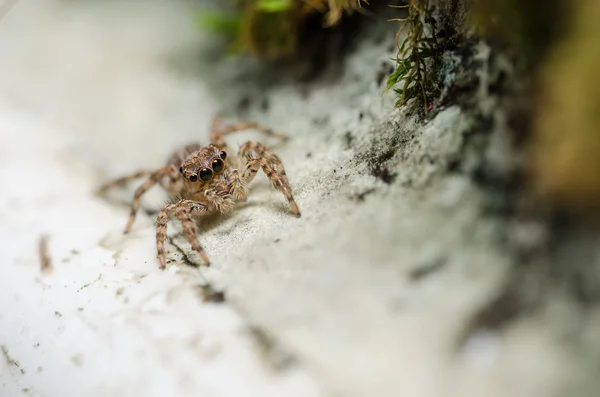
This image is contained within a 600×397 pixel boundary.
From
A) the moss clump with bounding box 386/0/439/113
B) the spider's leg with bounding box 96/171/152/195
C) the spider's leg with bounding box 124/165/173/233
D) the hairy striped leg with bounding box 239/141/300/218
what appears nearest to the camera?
the moss clump with bounding box 386/0/439/113

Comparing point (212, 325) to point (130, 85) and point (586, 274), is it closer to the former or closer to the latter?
point (586, 274)

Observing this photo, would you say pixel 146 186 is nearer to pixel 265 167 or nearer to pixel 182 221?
pixel 182 221

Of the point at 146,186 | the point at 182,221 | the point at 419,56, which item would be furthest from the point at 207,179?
the point at 419,56

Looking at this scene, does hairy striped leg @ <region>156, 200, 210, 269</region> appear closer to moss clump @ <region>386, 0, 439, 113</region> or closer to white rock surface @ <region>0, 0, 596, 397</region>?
white rock surface @ <region>0, 0, 596, 397</region>

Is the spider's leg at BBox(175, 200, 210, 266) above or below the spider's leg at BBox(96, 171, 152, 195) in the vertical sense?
below

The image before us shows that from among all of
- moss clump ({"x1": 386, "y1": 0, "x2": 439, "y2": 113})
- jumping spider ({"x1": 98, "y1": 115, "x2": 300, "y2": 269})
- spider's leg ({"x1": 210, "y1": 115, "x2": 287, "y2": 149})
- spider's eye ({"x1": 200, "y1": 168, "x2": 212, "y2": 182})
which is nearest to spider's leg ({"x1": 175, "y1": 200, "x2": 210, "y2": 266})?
jumping spider ({"x1": 98, "y1": 115, "x2": 300, "y2": 269})

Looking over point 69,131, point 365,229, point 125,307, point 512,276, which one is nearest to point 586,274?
point 512,276

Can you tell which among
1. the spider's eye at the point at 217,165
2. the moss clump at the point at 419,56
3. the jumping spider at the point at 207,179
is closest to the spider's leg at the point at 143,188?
the jumping spider at the point at 207,179

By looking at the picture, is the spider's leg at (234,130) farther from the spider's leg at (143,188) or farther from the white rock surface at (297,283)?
the spider's leg at (143,188)
